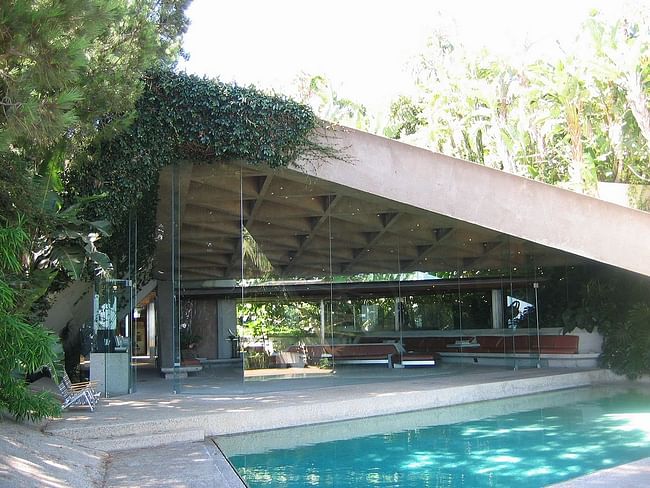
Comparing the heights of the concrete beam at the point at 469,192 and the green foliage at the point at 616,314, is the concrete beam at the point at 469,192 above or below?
above

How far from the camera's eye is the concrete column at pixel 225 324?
14.2 metres

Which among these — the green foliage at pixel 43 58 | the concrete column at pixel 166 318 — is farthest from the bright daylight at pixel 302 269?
the concrete column at pixel 166 318

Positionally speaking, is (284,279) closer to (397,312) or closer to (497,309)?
(397,312)

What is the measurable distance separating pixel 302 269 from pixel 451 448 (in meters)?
7.12

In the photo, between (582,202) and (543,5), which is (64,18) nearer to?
(582,202)

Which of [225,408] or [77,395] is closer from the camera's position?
[77,395]

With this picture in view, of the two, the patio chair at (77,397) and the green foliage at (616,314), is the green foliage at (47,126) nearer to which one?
the patio chair at (77,397)

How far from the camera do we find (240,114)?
1152 centimetres

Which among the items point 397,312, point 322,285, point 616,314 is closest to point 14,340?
point 322,285

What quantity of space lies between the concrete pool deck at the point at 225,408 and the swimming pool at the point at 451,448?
30 cm

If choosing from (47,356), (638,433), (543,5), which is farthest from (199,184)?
(543,5)

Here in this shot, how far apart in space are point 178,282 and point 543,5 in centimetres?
1794

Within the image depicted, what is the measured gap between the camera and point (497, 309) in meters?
18.5

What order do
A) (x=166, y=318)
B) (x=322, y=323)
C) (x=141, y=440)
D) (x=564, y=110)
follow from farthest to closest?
1. (x=564, y=110)
2. (x=166, y=318)
3. (x=322, y=323)
4. (x=141, y=440)
